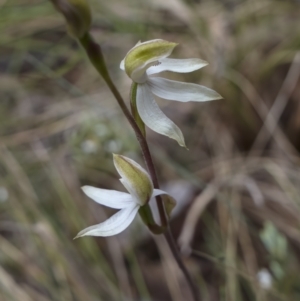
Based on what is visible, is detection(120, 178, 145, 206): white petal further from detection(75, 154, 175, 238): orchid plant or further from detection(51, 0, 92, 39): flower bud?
detection(51, 0, 92, 39): flower bud

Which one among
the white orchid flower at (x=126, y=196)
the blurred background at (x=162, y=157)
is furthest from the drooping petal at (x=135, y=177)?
the blurred background at (x=162, y=157)

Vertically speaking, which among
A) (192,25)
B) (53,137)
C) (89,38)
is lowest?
(53,137)

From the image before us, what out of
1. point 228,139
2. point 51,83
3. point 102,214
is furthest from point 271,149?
point 51,83

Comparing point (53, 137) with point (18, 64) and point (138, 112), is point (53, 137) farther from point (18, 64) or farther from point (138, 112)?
point (138, 112)

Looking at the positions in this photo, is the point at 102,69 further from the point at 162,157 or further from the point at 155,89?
the point at 162,157

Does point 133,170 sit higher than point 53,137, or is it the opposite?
point 133,170

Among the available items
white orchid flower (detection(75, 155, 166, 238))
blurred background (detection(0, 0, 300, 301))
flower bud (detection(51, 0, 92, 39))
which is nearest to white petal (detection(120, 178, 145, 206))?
white orchid flower (detection(75, 155, 166, 238))

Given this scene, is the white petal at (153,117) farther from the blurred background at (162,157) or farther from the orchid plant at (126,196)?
the blurred background at (162,157)
